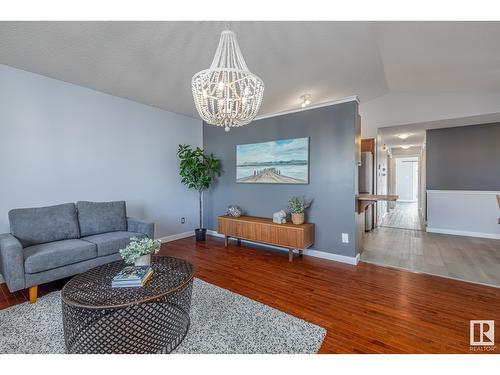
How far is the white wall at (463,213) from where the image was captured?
460 centimetres

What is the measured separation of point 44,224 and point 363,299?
3.73m

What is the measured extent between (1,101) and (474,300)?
565cm

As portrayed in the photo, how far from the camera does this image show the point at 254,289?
252 centimetres

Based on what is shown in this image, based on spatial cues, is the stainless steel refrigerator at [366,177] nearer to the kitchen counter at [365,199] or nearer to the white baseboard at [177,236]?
the kitchen counter at [365,199]

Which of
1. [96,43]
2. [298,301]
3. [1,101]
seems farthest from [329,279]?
[1,101]

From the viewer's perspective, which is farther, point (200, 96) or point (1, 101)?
point (1, 101)

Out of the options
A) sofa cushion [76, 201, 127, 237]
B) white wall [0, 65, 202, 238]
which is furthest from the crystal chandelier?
white wall [0, 65, 202, 238]

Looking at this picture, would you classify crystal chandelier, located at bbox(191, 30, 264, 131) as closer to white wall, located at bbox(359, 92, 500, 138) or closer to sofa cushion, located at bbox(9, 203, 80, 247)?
sofa cushion, located at bbox(9, 203, 80, 247)

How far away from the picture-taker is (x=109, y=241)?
9.20 feet

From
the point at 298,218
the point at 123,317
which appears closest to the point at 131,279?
the point at 123,317

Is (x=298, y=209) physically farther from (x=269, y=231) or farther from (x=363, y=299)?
(x=363, y=299)
